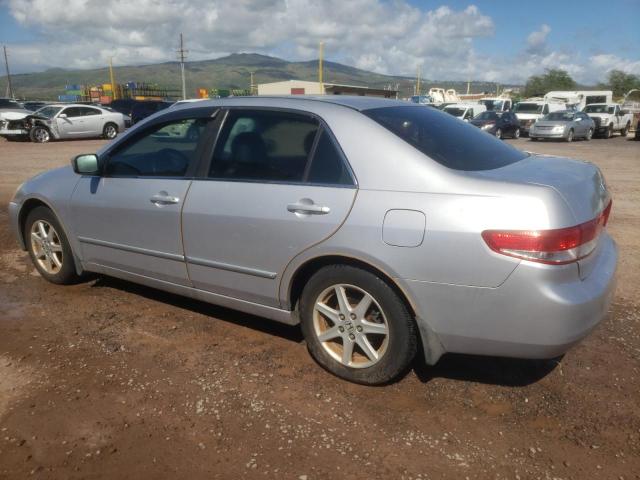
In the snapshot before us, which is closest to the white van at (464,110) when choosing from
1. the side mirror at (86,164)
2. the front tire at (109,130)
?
the front tire at (109,130)

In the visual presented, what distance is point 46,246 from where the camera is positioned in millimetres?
4445

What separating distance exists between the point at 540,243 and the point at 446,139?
994mm

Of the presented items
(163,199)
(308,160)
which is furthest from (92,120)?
(308,160)

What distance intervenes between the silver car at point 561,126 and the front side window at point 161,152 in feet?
75.2

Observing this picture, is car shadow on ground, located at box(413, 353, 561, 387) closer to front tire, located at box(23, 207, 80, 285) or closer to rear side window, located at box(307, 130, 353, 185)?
rear side window, located at box(307, 130, 353, 185)

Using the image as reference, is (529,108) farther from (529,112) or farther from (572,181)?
(572,181)

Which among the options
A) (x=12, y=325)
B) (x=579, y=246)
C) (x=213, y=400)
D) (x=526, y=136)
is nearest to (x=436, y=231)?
(x=579, y=246)

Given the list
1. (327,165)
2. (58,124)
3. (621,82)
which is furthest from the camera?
(621,82)

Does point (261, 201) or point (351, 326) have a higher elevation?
point (261, 201)

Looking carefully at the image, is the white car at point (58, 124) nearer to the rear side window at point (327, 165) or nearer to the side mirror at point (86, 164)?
the side mirror at point (86, 164)

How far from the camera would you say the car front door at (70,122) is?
1984 centimetres

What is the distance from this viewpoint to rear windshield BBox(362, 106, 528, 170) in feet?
9.19

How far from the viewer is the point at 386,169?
2689mm

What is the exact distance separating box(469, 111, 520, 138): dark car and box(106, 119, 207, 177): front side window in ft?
71.0
